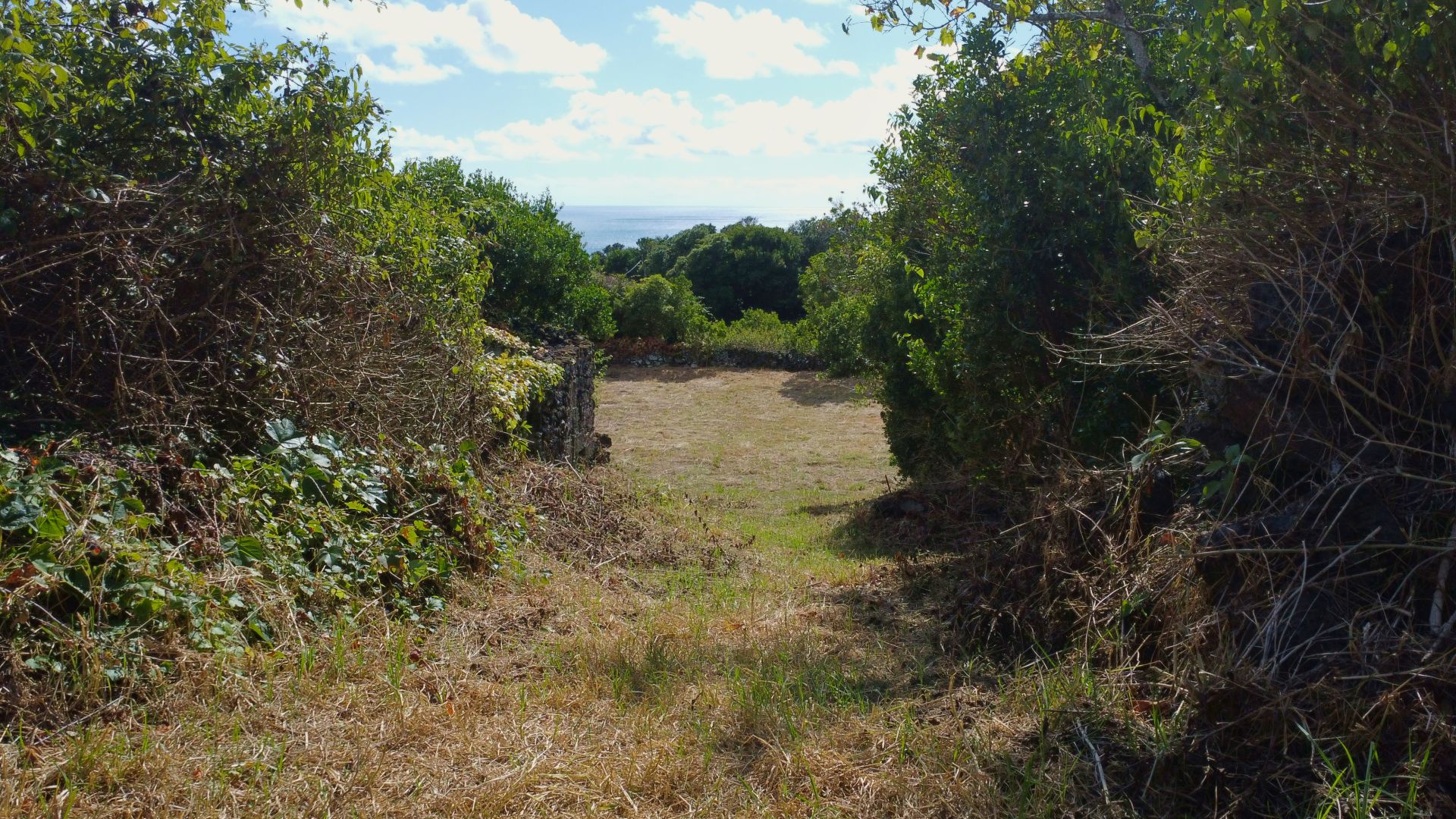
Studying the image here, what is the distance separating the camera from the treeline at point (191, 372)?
11.7ft

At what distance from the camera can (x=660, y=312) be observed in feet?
86.3

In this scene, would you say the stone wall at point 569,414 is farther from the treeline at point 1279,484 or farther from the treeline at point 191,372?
the treeline at point 1279,484

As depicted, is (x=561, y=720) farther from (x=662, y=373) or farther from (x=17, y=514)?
(x=662, y=373)

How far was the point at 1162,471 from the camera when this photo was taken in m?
4.20

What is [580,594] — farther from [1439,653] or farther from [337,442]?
[1439,653]

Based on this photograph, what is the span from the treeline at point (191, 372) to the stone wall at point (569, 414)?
10.5ft

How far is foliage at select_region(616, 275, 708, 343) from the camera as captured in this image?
1038 inches

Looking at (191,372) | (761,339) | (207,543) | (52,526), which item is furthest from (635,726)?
(761,339)

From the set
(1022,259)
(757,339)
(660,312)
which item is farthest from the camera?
(757,339)

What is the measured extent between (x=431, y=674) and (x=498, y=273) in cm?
1192

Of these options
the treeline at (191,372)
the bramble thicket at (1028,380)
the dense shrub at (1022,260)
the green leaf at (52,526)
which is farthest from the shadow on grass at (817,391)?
the green leaf at (52,526)

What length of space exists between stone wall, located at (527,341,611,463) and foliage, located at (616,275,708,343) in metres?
14.2

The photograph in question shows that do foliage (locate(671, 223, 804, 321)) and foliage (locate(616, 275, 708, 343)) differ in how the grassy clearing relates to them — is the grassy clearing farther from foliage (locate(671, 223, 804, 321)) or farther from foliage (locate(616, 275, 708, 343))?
foliage (locate(671, 223, 804, 321))

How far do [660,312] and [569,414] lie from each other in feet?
52.4
